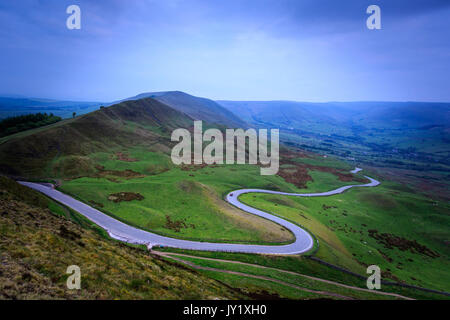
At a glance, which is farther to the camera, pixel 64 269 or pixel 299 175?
pixel 299 175

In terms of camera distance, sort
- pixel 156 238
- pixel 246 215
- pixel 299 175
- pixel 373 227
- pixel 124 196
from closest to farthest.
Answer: pixel 156 238 → pixel 246 215 → pixel 124 196 → pixel 373 227 → pixel 299 175

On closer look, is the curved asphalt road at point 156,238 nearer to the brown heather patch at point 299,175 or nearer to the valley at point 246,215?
the valley at point 246,215

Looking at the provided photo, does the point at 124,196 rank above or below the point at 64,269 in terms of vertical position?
below

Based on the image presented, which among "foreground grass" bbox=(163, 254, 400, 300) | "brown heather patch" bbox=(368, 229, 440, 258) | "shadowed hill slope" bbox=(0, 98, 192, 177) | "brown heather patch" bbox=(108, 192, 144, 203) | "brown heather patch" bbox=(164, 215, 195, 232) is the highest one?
"shadowed hill slope" bbox=(0, 98, 192, 177)

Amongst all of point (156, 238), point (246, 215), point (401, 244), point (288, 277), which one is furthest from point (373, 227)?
point (156, 238)

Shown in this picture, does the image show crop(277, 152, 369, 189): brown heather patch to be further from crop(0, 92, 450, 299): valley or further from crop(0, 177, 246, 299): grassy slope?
crop(0, 177, 246, 299): grassy slope

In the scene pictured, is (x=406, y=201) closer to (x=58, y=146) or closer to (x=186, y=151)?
(x=186, y=151)

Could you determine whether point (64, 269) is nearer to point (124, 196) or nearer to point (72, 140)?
point (124, 196)

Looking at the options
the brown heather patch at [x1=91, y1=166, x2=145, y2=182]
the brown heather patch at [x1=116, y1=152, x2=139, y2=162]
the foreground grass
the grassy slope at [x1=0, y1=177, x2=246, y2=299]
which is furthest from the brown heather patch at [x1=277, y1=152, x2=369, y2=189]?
the grassy slope at [x1=0, y1=177, x2=246, y2=299]

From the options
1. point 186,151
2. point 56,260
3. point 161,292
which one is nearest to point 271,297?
point 161,292

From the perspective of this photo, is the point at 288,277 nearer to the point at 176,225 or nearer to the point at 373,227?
the point at 176,225

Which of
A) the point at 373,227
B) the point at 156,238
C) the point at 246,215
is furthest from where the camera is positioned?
the point at 373,227

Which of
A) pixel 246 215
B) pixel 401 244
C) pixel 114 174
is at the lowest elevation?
pixel 401 244
